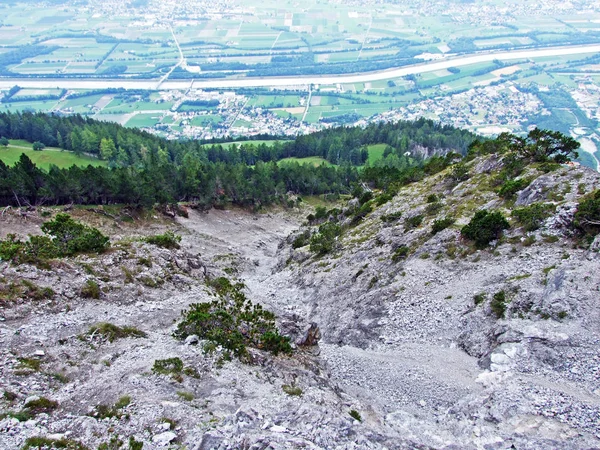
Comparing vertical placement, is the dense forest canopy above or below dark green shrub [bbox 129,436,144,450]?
below

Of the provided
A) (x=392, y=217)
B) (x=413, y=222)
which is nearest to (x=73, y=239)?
(x=413, y=222)

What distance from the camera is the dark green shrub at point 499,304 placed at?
36.1 m

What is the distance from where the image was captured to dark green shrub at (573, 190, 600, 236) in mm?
39594

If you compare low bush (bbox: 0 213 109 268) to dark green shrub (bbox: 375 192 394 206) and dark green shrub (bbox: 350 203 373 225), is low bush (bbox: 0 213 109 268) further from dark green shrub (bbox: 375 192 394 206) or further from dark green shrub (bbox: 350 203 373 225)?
dark green shrub (bbox: 375 192 394 206)

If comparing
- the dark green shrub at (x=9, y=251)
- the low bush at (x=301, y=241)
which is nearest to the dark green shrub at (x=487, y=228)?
the low bush at (x=301, y=241)

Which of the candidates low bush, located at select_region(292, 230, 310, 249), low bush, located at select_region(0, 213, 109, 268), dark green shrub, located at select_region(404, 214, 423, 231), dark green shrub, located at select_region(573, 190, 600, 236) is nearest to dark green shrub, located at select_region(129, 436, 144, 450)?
low bush, located at select_region(0, 213, 109, 268)

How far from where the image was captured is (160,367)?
29.9 metres

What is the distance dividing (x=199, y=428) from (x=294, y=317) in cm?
2377

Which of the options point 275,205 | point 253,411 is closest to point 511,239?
point 253,411

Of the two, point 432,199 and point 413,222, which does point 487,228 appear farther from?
point 432,199

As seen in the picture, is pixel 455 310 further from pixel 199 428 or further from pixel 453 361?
pixel 199 428

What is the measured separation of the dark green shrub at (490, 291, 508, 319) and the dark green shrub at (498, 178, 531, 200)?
2474cm

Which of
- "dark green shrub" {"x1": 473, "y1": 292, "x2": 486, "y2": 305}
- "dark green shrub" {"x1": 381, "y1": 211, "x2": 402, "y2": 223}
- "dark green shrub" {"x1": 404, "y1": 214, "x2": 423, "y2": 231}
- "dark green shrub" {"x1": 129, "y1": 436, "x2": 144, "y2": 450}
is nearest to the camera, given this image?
"dark green shrub" {"x1": 129, "y1": 436, "x2": 144, "y2": 450}

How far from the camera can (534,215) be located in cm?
4500
